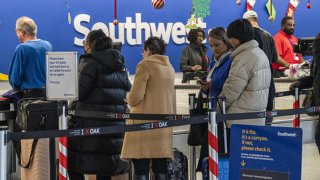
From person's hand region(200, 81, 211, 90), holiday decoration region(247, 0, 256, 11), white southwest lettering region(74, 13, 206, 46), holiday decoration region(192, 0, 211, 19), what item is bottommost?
person's hand region(200, 81, 211, 90)

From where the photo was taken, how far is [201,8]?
882 centimetres

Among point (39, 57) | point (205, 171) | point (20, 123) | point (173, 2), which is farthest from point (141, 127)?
point (173, 2)

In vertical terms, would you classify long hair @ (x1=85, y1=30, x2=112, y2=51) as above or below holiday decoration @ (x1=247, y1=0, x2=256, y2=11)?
below

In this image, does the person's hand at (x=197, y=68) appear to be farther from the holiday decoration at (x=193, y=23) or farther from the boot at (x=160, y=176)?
the boot at (x=160, y=176)

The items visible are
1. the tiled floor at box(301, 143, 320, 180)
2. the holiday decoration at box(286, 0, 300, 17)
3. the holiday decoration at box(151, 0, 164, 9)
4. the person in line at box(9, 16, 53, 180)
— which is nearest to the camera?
the person in line at box(9, 16, 53, 180)

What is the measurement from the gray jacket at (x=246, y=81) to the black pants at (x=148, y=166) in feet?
2.14

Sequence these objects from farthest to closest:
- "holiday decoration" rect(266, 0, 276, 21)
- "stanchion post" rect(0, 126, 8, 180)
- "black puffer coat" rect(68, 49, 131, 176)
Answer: "holiday decoration" rect(266, 0, 276, 21) < "black puffer coat" rect(68, 49, 131, 176) < "stanchion post" rect(0, 126, 8, 180)

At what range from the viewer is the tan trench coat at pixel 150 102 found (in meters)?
4.95

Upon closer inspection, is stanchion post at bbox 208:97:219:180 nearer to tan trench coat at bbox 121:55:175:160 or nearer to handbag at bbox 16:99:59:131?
tan trench coat at bbox 121:55:175:160

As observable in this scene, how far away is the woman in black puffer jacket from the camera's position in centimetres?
497

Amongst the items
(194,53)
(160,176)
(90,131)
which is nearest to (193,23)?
(194,53)

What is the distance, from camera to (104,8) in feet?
26.3

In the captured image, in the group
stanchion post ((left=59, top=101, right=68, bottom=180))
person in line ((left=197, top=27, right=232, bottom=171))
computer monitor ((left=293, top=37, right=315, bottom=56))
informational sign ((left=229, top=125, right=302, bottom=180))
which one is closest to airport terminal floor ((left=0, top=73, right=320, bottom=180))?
computer monitor ((left=293, top=37, right=315, bottom=56))

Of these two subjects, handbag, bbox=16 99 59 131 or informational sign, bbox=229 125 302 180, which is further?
handbag, bbox=16 99 59 131
